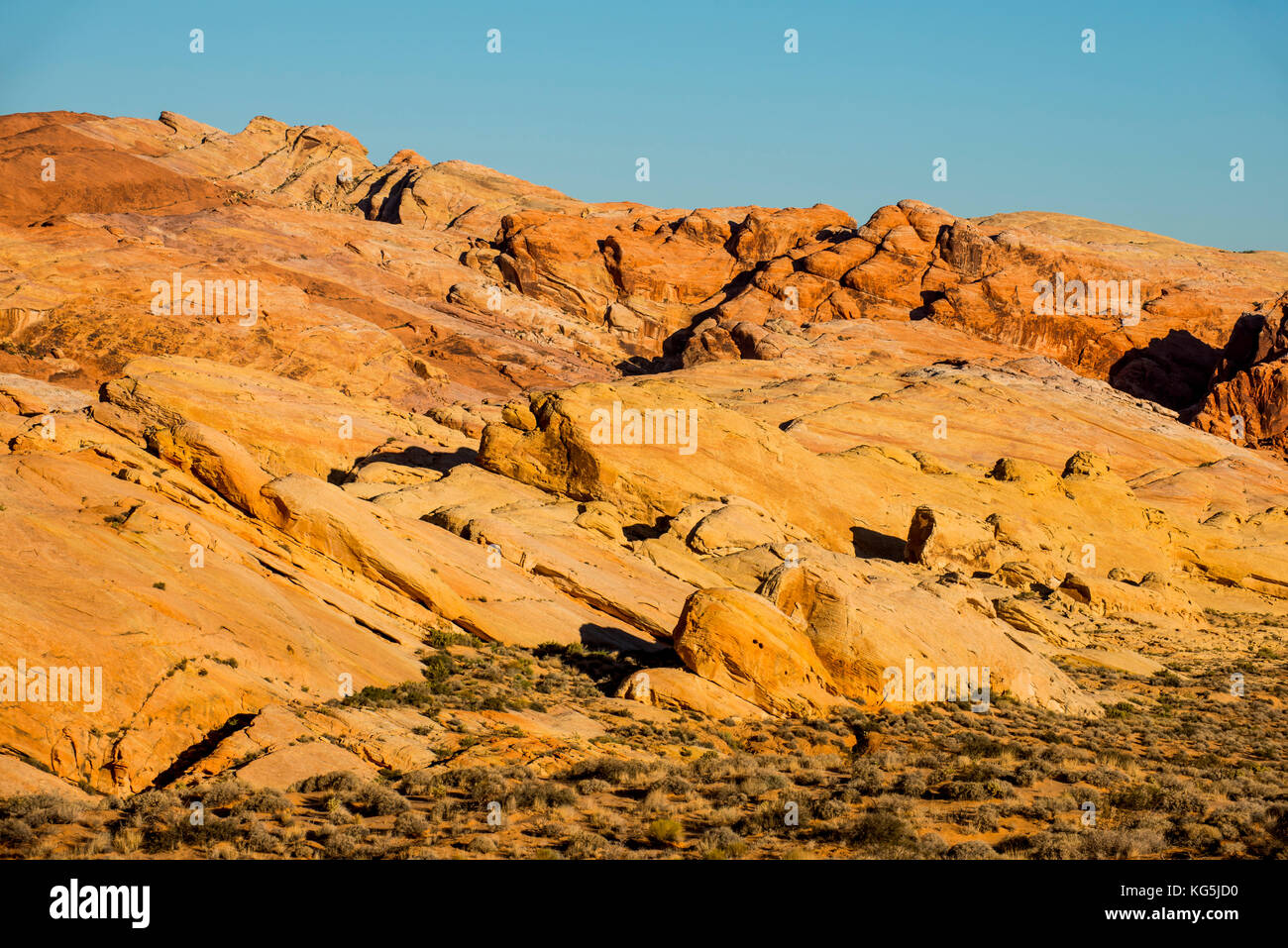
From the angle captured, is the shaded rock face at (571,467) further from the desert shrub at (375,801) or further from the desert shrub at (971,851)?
the desert shrub at (971,851)

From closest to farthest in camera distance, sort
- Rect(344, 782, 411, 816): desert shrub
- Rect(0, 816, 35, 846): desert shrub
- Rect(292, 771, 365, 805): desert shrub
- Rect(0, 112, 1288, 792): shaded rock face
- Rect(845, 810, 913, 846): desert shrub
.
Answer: Rect(0, 816, 35, 846): desert shrub, Rect(845, 810, 913, 846): desert shrub, Rect(344, 782, 411, 816): desert shrub, Rect(292, 771, 365, 805): desert shrub, Rect(0, 112, 1288, 792): shaded rock face

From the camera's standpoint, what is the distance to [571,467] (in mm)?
43438

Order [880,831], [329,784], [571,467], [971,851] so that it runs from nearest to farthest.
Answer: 1. [971,851]
2. [880,831]
3. [329,784]
4. [571,467]

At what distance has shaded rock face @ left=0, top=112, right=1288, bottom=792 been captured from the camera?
19.8 m

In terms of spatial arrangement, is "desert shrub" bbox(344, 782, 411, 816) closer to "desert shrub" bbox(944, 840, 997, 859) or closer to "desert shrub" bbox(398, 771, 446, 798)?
"desert shrub" bbox(398, 771, 446, 798)

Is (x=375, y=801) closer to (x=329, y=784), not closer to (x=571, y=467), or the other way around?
(x=329, y=784)

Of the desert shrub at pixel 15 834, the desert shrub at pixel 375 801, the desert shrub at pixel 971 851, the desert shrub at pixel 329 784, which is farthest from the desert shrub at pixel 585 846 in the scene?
the desert shrub at pixel 15 834

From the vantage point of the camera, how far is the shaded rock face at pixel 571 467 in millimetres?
19828

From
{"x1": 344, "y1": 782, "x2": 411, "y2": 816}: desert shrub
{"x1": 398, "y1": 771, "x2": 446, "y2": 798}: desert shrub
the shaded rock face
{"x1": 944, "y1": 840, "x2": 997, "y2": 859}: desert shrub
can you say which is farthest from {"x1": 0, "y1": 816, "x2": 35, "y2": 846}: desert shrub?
{"x1": 944, "y1": 840, "x2": 997, "y2": 859}: desert shrub

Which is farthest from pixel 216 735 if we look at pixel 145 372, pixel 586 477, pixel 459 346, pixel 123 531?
pixel 459 346

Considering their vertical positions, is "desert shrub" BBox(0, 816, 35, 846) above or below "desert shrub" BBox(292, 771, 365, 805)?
above

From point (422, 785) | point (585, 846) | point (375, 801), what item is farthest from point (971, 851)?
point (375, 801)
